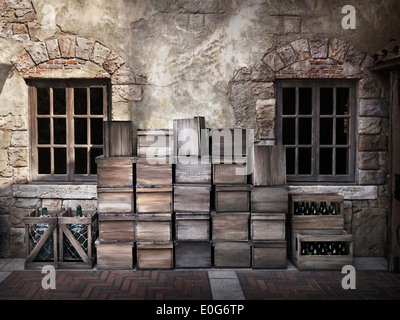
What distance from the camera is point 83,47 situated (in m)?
5.46

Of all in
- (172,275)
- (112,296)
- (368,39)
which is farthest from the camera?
(368,39)

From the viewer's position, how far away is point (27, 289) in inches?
173

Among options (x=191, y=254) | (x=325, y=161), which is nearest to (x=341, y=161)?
(x=325, y=161)

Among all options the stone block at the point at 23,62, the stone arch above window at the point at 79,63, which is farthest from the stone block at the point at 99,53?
the stone block at the point at 23,62

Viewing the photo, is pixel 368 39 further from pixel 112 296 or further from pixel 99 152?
pixel 112 296

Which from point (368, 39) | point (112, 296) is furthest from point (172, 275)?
point (368, 39)

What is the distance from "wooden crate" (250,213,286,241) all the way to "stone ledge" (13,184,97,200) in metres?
2.30

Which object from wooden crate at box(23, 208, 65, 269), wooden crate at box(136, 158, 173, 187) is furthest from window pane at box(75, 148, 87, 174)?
wooden crate at box(136, 158, 173, 187)

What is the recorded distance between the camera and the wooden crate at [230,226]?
4.97m

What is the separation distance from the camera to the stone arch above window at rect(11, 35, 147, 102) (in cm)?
545

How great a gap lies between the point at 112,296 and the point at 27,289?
103cm

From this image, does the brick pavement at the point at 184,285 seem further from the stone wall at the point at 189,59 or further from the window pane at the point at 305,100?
the window pane at the point at 305,100

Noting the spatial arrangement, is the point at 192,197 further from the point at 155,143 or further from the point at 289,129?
the point at 289,129

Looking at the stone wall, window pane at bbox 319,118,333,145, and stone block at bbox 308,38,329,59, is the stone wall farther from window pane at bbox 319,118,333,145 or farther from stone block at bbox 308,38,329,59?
window pane at bbox 319,118,333,145
